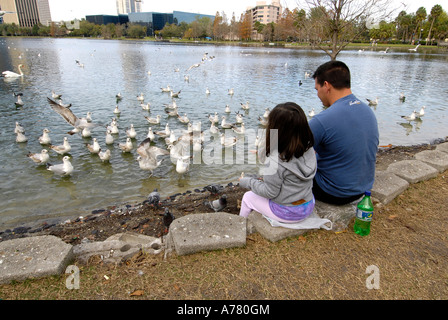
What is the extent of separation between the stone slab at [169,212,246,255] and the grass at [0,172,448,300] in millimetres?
92

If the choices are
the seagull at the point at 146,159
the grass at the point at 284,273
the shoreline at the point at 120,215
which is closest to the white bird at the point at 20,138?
the seagull at the point at 146,159

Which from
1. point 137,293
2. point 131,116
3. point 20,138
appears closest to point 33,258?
point 137,293

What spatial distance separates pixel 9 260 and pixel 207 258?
2.20 meters

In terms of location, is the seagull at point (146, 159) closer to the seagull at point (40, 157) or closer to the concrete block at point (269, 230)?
the seagull at point (40, 157)

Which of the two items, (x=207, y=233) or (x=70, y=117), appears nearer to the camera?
(x=207, y=233)

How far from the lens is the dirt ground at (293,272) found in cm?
280

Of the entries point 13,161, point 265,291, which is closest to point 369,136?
point 265,291

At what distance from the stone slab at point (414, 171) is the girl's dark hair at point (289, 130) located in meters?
3.35

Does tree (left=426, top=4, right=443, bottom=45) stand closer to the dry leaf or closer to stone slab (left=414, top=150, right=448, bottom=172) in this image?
stone slab (left=414, top=150, right=448, bottom=172)

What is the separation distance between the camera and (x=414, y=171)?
543 centimetres

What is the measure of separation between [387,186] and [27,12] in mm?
170731

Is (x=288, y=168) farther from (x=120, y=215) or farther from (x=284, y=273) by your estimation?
(x=120, y=215)
